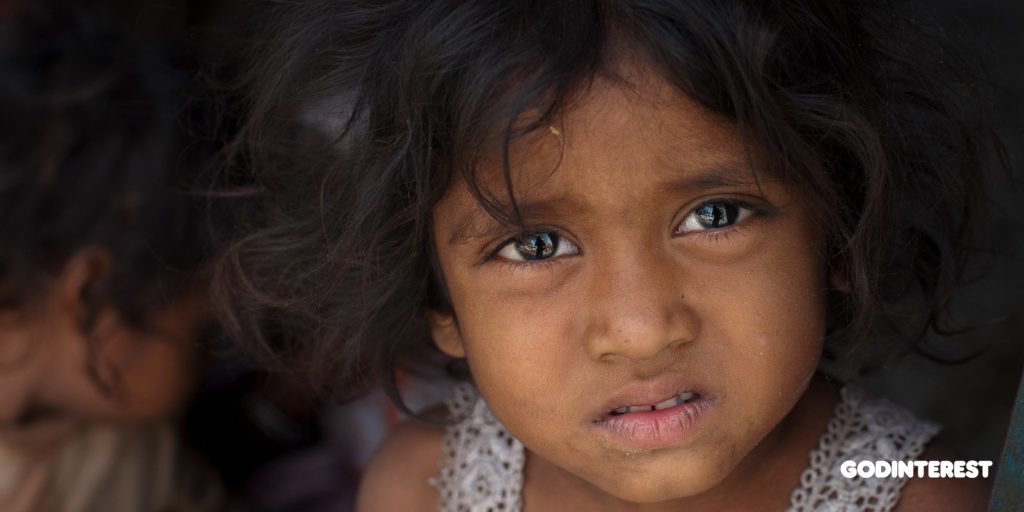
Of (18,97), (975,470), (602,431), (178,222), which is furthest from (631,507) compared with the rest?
(18,97)

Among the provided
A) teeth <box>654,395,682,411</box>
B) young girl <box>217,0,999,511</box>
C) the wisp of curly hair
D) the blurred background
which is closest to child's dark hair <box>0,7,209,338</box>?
the wisp of curly hair

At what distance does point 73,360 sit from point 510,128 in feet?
3.80

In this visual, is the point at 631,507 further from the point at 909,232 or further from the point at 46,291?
the point at 46,291

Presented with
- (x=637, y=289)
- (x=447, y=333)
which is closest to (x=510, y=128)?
(x=637, y=289)

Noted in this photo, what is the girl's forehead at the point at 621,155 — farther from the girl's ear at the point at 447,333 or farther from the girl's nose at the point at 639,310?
the girl's ear at the point at 447,333

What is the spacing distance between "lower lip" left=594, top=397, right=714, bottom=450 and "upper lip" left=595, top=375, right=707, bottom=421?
0.05 feet

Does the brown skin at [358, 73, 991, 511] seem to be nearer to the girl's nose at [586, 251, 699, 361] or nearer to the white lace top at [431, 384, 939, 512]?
the girl's nose at [586, 251, 699, 361]

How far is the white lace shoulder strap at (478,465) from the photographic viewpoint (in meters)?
1.79

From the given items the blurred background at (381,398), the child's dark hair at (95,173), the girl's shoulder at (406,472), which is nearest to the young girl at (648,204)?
the girl's shoulder at (406,472)

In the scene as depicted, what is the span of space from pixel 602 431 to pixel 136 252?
106 centimetres

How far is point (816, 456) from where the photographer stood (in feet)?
5.40

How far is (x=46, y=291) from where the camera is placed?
2059 millimetres

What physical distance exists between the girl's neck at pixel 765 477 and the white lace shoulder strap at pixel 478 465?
0.30 ft

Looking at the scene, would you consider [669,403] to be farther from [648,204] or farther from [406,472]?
[406,472]
